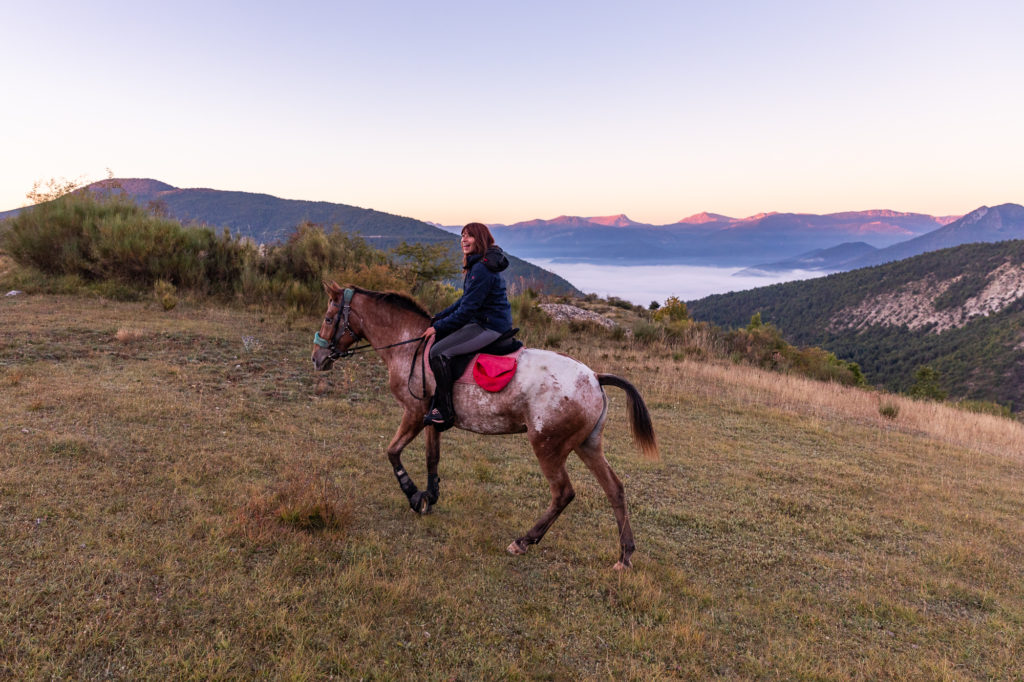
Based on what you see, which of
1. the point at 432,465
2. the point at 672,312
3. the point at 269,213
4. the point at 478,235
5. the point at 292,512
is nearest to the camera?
the point at 292,512

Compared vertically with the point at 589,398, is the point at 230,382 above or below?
below

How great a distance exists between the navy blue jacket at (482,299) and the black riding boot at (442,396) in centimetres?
37

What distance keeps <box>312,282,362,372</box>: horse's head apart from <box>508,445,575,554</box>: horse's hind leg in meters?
2.46

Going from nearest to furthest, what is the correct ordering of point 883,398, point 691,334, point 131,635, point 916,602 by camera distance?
1. point 131,635
2. point 916,602
3. point 883,398
4. point 691,334

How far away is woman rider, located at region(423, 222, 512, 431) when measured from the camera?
14.6 feet

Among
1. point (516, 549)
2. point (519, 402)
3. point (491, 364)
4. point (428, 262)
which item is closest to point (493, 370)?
point (491, 364)

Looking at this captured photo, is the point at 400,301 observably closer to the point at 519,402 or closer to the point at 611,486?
the point at 519,402

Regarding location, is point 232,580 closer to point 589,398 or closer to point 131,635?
point 131,635

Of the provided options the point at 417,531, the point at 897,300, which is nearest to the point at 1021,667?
the point at 417,531

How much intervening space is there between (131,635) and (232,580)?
64 cm

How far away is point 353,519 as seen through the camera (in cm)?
448

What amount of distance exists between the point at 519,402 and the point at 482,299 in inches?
41.3

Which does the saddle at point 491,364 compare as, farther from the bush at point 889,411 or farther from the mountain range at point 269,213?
the mountain range at point 269,213

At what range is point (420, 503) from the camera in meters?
4.86
